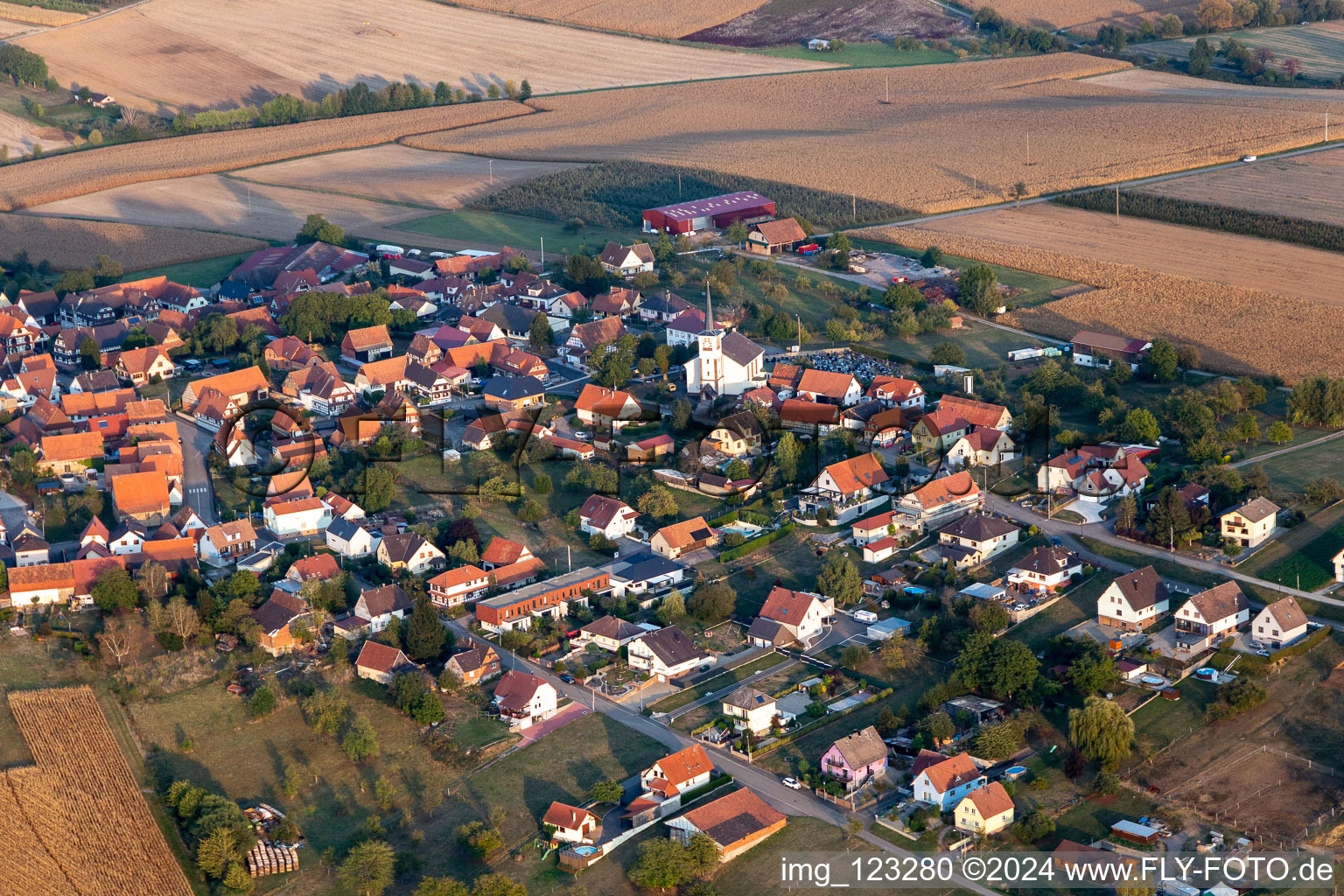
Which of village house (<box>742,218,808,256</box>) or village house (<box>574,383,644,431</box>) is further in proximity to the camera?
village house (<box>742,218,808,256</box>)

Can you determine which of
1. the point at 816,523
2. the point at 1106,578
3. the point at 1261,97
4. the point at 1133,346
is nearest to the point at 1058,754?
the point at 1106,578

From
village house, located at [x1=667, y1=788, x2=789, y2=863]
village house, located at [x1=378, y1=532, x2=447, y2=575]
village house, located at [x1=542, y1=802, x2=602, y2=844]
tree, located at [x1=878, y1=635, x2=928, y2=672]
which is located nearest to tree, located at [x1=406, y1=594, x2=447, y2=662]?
village house, located at [x1=378, y1=532, x2=447, y2=575]

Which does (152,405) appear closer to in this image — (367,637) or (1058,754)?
(367,637)

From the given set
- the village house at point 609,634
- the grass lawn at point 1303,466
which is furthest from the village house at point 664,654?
the grass lawn at point 1303,466

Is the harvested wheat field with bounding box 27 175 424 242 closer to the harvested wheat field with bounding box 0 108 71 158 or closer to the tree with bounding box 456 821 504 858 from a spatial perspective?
the harvested wheat field with bounding box 0 108 71 158

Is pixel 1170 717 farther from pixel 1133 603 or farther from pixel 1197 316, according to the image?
pixel 1197 316

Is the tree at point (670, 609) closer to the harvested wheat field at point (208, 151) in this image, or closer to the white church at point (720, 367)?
the white church at point (720, 367)
